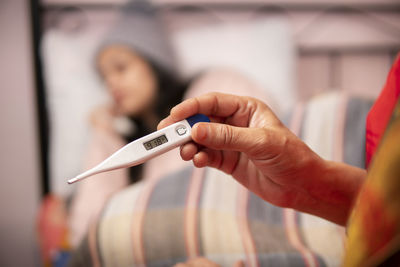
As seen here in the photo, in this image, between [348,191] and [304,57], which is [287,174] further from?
[304,57]

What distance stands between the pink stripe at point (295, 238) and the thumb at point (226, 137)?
403 millimetres

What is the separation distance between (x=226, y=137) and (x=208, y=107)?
3.9 inches

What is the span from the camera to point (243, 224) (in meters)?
0.90

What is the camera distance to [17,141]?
1.37 meters

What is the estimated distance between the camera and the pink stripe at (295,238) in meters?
0.75

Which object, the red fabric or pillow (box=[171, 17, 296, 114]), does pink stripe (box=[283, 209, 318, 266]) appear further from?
pillow (box=[171, 17, 296, 114])

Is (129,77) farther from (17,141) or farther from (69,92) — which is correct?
(17,141)

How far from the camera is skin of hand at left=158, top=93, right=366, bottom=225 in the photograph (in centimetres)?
52

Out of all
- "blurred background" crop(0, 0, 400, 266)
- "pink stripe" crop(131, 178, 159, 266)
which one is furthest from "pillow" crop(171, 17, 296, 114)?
"pink stripe" crop(131, 178, 159, 266)

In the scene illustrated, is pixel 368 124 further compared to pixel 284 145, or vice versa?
pixel 368 124

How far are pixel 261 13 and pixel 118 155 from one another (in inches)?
39.7


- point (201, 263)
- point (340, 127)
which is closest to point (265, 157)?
point (201, 263)

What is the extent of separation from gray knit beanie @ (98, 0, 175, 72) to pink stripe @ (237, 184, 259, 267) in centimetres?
61

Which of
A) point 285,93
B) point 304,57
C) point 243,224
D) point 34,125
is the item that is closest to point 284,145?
point 243,224
